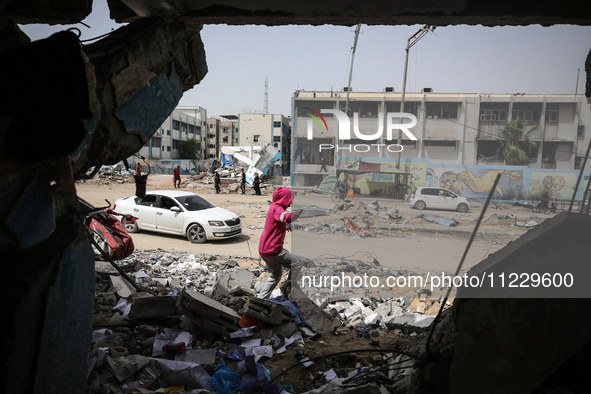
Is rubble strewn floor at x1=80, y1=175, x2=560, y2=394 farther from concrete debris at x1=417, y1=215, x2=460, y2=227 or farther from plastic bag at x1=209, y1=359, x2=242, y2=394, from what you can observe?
concrete debris at x1=417, y1=215, x2=460, y2=227

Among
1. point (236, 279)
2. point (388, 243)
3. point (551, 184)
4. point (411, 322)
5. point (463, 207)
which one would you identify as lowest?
point (388, 243)

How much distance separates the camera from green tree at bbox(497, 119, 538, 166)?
48.1ft

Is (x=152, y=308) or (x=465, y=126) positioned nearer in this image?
(x=152, y=308)

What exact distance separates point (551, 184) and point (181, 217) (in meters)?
13.4

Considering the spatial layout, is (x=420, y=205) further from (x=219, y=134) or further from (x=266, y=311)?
(x=219, y=134)

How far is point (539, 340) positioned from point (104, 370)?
3.48 metres

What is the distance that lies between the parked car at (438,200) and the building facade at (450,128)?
2.02 metres

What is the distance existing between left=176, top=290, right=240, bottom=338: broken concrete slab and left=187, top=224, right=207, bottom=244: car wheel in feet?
21.2

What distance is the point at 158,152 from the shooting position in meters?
47.5

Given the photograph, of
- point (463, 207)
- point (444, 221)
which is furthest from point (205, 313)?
point (463, 207)

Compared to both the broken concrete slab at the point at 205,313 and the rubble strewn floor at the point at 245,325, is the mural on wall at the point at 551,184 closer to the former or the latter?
the rubble strewn floor at the point at 245,325

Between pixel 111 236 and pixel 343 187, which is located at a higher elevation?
pixel 343 187

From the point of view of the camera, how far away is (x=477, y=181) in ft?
44.8

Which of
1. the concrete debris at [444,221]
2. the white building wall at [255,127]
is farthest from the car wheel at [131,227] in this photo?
the white building wall at [255,127]
